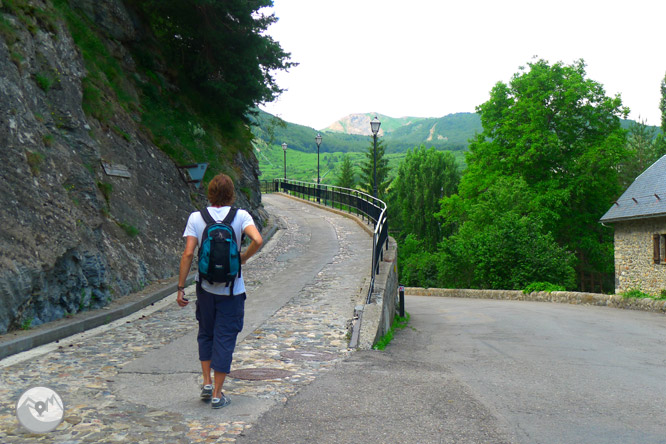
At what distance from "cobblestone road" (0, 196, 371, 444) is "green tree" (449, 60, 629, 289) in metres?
23.2

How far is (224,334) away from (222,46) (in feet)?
45.7

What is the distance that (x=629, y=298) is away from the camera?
16750mm

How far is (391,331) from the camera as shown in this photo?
32.3ft

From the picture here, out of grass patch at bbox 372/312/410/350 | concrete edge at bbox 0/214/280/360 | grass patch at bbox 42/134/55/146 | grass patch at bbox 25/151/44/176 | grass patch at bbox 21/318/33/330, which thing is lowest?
grass patch at bbox 372/312/410/350

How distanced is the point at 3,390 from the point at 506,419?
13.9 feet

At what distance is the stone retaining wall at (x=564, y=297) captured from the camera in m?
16.0

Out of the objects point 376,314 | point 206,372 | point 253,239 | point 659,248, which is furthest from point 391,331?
point 659,248

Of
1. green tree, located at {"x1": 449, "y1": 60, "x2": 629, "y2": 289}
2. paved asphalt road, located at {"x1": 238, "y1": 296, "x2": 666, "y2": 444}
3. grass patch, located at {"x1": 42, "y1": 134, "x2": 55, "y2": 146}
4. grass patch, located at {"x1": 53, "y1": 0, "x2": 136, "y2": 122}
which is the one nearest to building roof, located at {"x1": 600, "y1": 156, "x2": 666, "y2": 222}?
green tree, located at {"x1": 449, "y1": 60, "x2": 629, "y2": 289}

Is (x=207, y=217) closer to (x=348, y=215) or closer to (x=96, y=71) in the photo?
(x=96, y=71)

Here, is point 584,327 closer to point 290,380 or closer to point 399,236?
point 290,380

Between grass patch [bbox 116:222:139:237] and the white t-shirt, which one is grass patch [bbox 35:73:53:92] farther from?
the white t-shirt

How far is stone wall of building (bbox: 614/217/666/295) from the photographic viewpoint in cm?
2284

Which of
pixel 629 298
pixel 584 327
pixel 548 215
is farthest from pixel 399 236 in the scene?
pixel 584 327

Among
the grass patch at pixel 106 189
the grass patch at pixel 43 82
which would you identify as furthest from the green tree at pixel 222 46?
the grass patch at pixel 106 189
